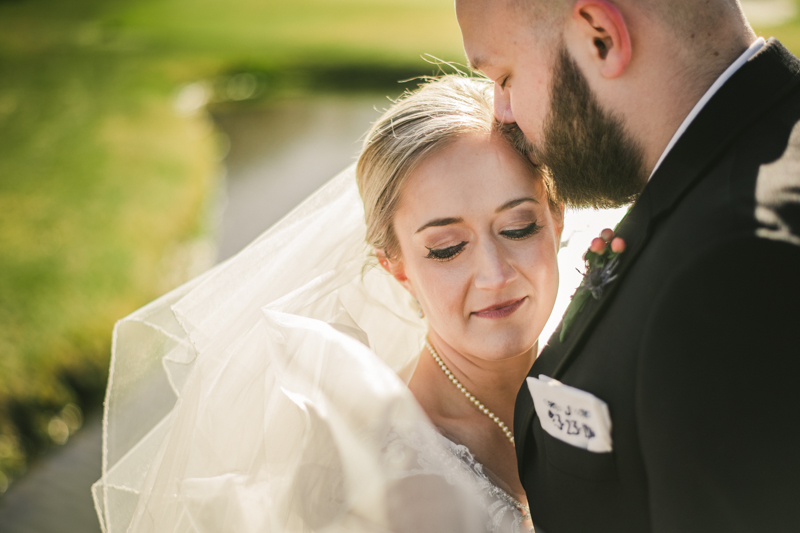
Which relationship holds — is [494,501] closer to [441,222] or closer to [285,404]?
[285,404]

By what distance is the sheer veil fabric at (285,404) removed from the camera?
1.95 m

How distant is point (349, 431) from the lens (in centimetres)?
199

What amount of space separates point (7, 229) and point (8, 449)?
12.8 ft

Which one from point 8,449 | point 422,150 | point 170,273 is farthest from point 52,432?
point 422,150

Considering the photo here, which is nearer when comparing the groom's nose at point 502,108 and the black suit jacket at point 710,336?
the black suit jacket at point 710,336

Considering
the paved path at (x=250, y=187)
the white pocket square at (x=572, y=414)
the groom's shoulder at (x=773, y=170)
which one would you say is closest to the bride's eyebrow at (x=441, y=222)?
the white pocket square at (x=572, y=414)

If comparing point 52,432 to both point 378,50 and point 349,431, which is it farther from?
point 378,50

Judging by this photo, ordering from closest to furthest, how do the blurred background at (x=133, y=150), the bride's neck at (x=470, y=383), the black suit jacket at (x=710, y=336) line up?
the black suit jacket at (x=710, y=336)
the bride's neck at (x=470, y=383)
the blurred background at (x=133, y=150)

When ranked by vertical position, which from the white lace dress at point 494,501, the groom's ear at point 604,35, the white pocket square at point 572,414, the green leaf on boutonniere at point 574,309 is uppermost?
the groom's ear at point 604,35

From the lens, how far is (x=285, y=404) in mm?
2123

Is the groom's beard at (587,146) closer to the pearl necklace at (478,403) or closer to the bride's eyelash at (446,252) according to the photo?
the bride's eyelash at (446,252)

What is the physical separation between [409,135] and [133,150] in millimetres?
9983

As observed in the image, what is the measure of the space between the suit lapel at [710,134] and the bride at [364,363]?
707 millimetres

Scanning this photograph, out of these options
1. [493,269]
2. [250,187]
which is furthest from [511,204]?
[250,187]
